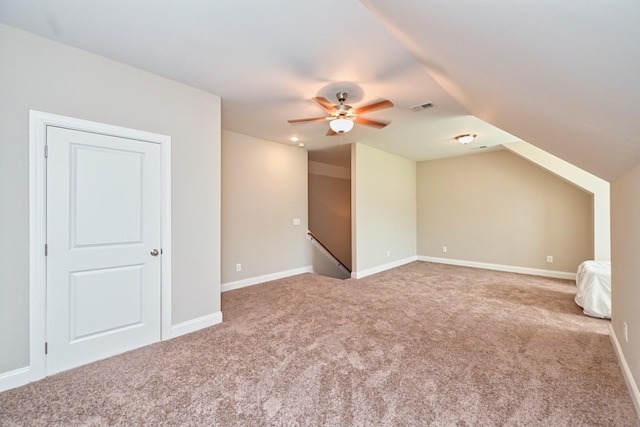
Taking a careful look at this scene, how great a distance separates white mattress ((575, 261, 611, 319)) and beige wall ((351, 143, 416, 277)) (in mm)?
3096

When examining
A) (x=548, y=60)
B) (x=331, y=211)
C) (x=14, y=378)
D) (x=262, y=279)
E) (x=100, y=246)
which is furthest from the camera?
(x=331, y=211)

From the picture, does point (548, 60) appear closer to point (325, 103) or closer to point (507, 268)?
point (325, 103)

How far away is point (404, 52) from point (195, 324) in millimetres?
3293

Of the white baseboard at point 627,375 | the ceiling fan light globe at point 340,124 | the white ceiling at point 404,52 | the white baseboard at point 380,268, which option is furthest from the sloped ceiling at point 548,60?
the white baseboard at point 380,268

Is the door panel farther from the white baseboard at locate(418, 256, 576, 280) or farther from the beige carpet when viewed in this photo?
the white baseboard at locate(418, 256, 576, 280)

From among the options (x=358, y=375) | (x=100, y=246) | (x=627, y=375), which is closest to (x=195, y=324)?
(x=100, y=246)

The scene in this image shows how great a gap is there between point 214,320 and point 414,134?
4036mm

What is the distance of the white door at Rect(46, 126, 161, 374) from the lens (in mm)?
2160

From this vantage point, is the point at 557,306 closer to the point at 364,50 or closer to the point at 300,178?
the point at 364,50

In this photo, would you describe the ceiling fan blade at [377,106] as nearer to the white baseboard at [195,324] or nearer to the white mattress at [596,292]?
the white baseboard at [195,324]

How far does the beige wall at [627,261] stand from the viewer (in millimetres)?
1855

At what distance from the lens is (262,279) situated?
4.93 m

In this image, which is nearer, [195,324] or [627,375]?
[627,375]

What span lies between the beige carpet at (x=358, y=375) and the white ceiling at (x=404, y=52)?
164 centimetres
